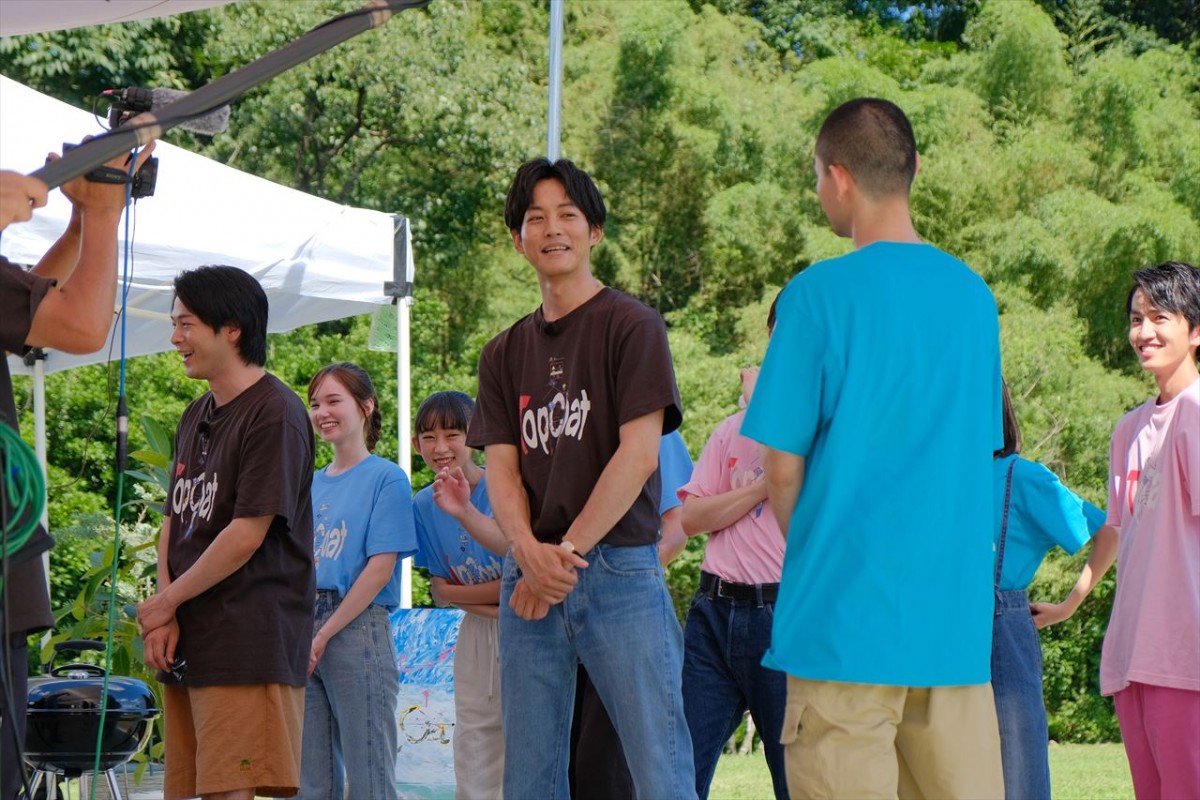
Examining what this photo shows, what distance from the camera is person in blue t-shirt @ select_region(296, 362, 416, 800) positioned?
15.1ft

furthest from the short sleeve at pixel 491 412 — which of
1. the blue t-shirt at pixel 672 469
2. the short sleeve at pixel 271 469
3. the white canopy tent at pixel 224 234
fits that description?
the white canopy tent at pixel 224 234

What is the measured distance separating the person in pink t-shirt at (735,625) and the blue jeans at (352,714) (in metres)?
1.01

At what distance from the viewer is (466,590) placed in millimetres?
4750

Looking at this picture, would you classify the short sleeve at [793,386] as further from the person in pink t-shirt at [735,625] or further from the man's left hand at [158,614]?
the man's left hand at [158,614]

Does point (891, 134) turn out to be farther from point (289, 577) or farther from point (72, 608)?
point (72, 608)

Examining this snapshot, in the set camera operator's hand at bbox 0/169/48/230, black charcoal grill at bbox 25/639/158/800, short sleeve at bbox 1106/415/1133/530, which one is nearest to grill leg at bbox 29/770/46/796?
black charcoal grill at bbox 25/639/158/800

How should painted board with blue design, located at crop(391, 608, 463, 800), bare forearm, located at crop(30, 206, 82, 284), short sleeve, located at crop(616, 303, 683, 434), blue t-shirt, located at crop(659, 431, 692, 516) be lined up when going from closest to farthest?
bare forearm, located at crop(30, 206, 82, 284) < short sleeve, located at crop(616, 303, 683, 434) < blue t-shirt, located at crop(659, 431, 692, 516) < painted board with blue design, located at crop(391, 608, 463, 800)

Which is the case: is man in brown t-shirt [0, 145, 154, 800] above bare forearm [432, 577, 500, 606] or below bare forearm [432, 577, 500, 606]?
above

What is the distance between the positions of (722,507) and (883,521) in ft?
5.46

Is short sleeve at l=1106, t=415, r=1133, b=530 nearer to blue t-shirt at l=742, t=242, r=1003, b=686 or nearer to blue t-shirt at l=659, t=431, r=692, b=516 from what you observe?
blue t-shirt at l=659, t=431, r=692, b=516

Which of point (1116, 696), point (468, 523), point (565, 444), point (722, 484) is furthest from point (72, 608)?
point (1116, 696)

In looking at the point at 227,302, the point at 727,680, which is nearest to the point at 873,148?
the point at 227,302

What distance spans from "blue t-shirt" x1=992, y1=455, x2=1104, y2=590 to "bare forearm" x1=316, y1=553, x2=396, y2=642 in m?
1.96

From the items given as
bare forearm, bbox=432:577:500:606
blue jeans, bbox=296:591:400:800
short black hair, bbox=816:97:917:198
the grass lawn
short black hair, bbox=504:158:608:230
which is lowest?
the grass lawn
